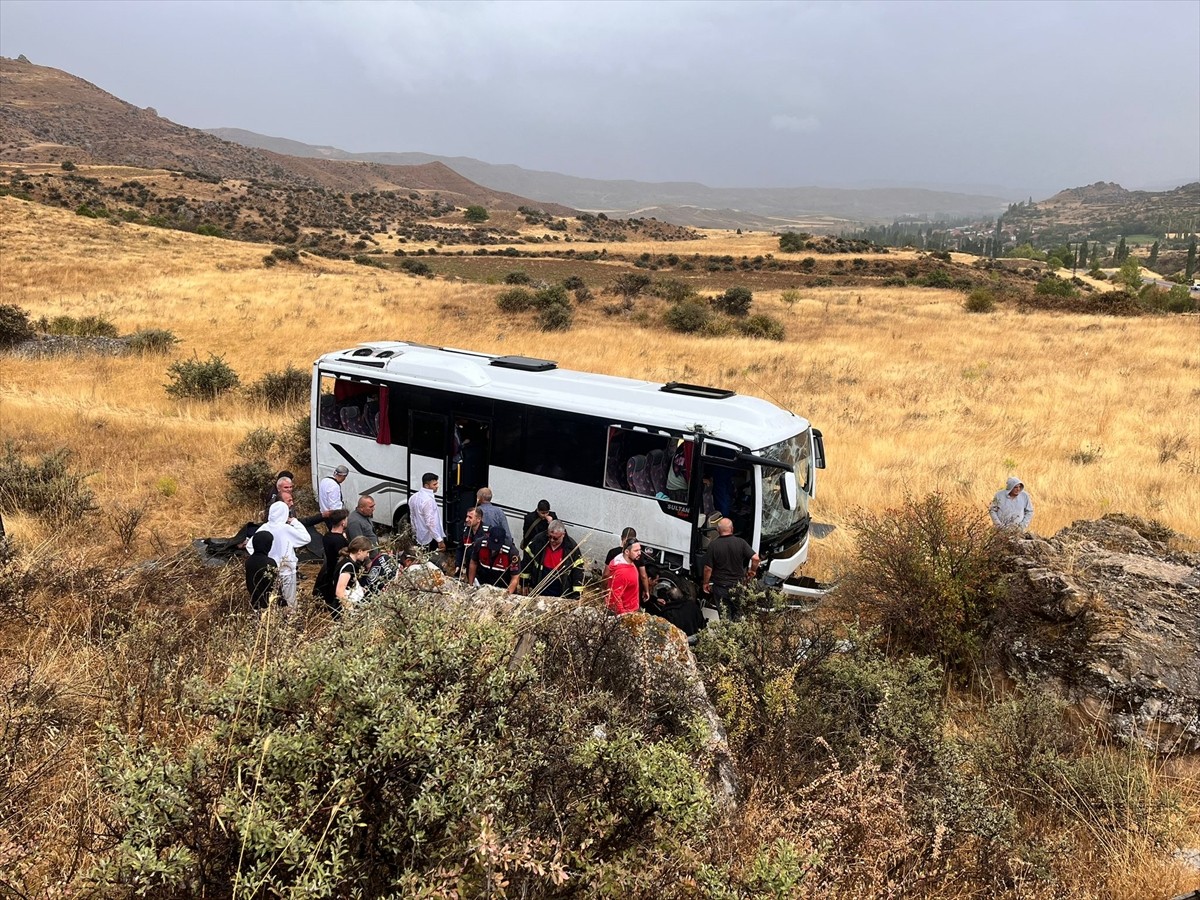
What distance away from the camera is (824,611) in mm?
9297

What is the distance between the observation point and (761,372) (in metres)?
25.9

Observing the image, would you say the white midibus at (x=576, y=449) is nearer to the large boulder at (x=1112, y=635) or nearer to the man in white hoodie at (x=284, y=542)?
the large boulder at (x=1112, y=635)

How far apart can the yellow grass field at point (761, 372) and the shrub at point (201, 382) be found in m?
0.45

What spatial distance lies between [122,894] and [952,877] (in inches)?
155

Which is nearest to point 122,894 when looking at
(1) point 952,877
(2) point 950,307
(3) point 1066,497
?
(1) point 952,877

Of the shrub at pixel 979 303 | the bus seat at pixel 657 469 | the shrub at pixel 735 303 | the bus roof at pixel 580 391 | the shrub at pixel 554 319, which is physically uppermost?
the shrub at pixel 979 303

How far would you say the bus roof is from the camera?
32.8 ft

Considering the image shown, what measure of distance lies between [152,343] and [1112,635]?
88.7 feet

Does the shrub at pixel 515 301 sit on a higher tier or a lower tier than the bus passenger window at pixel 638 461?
higher

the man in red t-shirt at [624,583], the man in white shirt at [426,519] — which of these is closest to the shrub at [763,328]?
the man in white shirt at [426,519]

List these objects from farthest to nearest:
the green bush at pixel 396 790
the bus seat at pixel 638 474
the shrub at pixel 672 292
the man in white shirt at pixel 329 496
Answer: the shrub at pixel 672 292 → the man in white shirt at pixel 329 496 → the bus seat at pixel 638 474 → the green bush at pixel 396 790

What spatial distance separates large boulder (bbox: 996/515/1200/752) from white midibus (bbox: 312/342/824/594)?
2.66 m

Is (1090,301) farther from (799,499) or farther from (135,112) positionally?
(135,112)

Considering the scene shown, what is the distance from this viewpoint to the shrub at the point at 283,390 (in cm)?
1984
